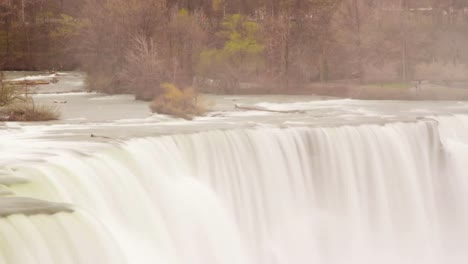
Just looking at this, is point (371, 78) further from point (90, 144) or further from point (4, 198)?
point (4, 198)

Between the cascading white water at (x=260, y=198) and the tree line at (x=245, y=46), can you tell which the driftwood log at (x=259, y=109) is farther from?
the tree line at (x=245, y=46)

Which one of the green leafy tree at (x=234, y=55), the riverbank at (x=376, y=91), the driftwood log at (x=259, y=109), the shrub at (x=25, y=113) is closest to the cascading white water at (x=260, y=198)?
the driftwood log at (x=259, y=109)

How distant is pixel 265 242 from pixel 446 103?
46.0ft

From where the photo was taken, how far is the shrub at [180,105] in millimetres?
25297

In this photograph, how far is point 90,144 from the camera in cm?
1752

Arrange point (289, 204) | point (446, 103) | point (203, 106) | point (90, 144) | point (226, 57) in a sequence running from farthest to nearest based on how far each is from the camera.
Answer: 1. point (226, 57)
2. point (446, 103)
3. point (203, 106)
4. point (289, 204)
5. point (90, 144)

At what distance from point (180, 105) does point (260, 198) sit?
315 inches

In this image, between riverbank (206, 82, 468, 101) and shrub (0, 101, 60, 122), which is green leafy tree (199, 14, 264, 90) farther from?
shrub (0, 101, 60, 122)

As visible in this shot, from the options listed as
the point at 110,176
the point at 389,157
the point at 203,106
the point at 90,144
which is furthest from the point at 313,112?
the point at 110,176

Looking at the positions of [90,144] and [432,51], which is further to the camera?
[432,51]

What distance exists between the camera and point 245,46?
46281mm

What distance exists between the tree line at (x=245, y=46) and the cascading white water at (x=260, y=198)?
1288 cm

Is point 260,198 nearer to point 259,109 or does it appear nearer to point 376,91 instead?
point 259,109

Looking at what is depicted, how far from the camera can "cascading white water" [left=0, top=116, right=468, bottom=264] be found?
13.2m
